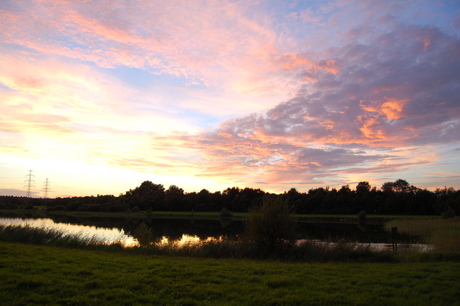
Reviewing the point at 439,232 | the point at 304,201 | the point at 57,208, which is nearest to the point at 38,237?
the point at 439,232

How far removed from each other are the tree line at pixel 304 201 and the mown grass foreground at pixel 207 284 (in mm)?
47557

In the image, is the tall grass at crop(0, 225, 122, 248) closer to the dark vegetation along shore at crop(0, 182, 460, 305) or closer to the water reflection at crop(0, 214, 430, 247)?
the dark vegetation along shore at crop(0, 182, 460, 305)

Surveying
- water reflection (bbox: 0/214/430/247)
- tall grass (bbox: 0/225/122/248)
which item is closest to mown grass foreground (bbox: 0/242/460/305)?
tall grass (bbox: 0/225/122/248)

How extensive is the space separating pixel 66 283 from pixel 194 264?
13.9ft

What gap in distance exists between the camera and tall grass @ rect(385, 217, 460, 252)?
16.3 meters

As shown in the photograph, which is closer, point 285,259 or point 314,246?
point 285,259

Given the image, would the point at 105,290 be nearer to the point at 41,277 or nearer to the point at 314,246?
the point at 41,277

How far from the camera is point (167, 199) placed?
114250 millimetres

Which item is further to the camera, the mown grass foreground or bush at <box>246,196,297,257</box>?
bush at <box>246,196,297,257</box>

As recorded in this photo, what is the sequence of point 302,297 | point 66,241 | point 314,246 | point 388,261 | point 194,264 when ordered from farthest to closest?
1. point 66,241
2. point 314,246
3. point 388,261
4. point 194,264
5. point 302,297

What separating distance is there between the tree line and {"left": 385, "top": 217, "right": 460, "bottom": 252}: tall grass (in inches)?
548

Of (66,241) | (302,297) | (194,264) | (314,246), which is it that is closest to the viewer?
(302,297)

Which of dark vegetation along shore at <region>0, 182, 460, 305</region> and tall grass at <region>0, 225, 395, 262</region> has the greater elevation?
dark vegetation along shore at <region>0, 182, 460, 305</region>

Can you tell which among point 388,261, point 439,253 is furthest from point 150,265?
point 439,253
